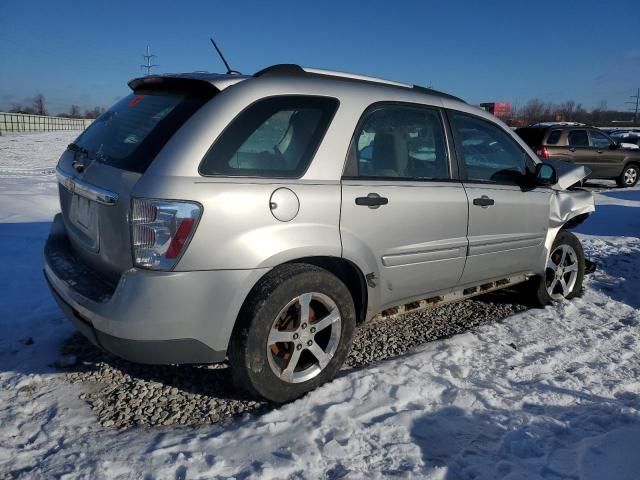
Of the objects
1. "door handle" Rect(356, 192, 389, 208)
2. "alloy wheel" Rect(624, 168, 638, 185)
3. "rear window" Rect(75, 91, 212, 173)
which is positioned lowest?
"alloy wheel" Rect(624, 168, 638, 185)

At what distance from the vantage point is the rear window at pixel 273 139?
2504 millimetres

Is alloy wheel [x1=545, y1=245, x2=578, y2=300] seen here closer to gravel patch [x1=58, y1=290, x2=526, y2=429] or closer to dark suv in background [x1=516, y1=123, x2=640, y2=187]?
gravel patch [x1=58, y1=290, x2=526, y2=429]

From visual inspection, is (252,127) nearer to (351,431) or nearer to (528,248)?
(351,431)

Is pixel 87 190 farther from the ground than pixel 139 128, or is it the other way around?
pixel 139 128

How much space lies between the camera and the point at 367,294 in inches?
122

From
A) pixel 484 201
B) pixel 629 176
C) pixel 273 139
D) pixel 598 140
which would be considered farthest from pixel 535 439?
pixel 629 176

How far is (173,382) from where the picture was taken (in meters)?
3.08

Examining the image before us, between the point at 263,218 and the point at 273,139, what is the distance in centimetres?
47

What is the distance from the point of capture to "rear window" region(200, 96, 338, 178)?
2.50 metres

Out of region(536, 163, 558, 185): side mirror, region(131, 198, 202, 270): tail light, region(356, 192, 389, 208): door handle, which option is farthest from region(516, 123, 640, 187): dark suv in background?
region(131, 198, 202, 270): tail light

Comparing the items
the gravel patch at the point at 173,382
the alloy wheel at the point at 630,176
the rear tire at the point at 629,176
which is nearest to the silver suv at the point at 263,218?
the gravel patch at the point at 173,382

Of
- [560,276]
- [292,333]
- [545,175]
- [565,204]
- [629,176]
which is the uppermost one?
[545,175]

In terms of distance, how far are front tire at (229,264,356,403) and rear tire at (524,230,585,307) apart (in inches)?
92.8

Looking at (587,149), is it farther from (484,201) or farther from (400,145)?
(400,145)
